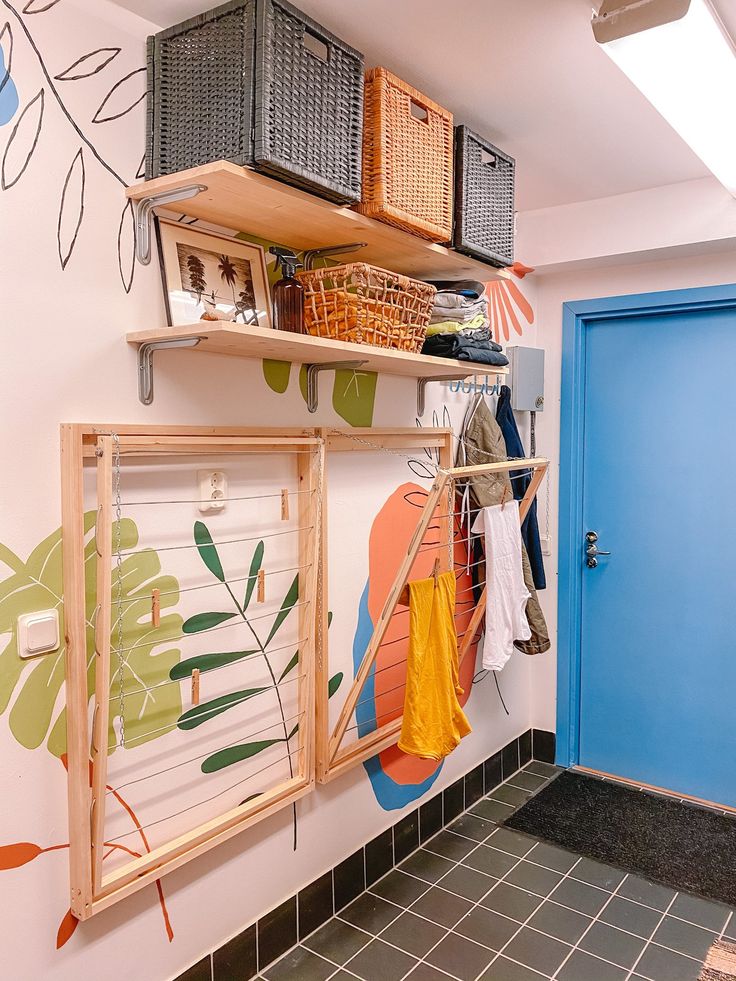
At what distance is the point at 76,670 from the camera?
1517 millimetres

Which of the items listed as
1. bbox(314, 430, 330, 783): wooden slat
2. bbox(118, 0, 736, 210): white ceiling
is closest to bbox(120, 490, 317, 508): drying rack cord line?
bbox(314, 430, 330, 783): wooden slat

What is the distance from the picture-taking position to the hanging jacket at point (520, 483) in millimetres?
3002

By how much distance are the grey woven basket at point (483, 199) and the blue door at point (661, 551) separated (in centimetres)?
104

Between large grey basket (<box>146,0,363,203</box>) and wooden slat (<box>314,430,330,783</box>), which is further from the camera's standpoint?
wooden slat (<box>314,430,330,783</box>)

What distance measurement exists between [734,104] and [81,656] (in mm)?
1979

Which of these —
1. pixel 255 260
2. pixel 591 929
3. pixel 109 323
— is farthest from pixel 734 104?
pixel 591 929

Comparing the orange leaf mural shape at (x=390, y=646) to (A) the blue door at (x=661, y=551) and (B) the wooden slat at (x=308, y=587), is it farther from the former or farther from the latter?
(A) the blue door at (x=661, y=551)

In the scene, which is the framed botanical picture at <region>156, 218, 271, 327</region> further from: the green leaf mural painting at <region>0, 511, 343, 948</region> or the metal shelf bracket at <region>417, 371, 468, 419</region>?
the metal shelf bracket at <region>417, 371, 468, 419</region>

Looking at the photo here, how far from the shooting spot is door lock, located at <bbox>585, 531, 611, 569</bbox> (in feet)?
10.7

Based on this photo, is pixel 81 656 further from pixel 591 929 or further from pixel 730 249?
pixel 730 249

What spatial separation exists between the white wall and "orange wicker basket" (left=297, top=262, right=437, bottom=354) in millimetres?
1463

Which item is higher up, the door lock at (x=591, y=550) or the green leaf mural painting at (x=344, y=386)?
the green leaf mural painting at (x=344, y=386)

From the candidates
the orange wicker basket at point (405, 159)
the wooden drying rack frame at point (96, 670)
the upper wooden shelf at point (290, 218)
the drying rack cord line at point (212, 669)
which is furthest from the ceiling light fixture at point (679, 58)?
the drying rack cord line at point (212, 669)

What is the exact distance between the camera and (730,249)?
9.27 feet
